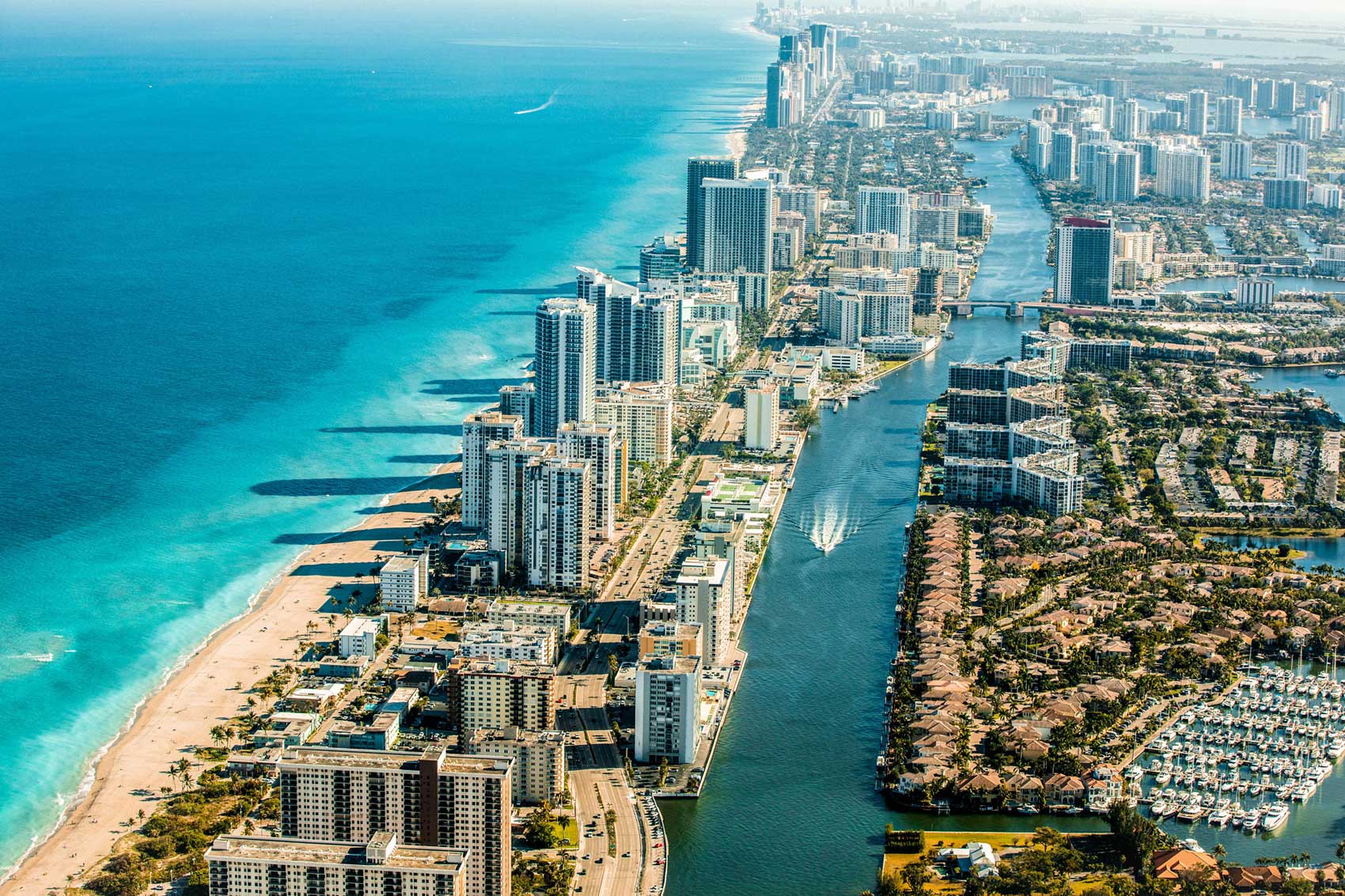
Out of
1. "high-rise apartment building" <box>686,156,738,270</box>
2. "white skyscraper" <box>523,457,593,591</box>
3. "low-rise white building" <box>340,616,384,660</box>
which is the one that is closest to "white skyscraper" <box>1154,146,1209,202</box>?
"high-rise apartment building" <box>686,156,738,270</box>

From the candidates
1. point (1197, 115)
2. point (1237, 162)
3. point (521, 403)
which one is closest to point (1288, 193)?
point (1237, 162)

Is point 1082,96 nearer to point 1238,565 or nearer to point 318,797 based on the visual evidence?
point 1238,565

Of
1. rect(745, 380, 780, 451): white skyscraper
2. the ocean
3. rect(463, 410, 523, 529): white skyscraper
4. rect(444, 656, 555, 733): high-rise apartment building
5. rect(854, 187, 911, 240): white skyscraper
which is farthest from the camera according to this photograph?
rect(854, 187, 911, 240): white skyscraper

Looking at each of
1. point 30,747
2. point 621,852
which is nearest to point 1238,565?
point 621,852

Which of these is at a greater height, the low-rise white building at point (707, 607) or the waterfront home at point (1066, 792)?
the low-rise white building at point (707, 607)

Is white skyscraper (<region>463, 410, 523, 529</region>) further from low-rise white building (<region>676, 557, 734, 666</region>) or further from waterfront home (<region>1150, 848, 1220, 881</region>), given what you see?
waterfront home (<region>1150, 848, 1220, 881</region>)

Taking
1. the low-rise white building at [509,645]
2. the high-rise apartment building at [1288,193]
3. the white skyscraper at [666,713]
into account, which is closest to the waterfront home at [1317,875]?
the white skyscraper at [666,713]

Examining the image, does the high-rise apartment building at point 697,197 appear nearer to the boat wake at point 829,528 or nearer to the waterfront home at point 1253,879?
the boat wake at point 829,528
